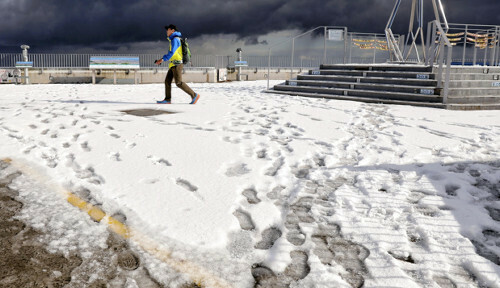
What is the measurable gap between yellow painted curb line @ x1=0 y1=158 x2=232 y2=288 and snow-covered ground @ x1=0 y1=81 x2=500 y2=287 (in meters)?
0.01

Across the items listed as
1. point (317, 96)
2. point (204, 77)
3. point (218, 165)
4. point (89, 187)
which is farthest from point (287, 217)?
point (204, 77)

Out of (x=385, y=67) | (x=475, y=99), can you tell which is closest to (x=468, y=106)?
(x=475, y=99)

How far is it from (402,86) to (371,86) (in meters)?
1.05

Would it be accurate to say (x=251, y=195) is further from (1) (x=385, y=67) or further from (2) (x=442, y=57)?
(1) (x=385, y=67)

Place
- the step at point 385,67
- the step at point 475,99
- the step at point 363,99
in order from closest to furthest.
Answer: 1. the step at point 363,99
2. the step at point 475,99
3. the step at point 385,67

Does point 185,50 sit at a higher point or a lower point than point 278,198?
higher

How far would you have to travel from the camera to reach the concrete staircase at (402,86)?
34.8ft

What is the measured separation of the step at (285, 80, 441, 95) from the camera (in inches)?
424

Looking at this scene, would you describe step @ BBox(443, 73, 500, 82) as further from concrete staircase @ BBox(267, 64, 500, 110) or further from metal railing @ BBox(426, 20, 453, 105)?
metal railing @ BBox(426, 20, 453, 105)

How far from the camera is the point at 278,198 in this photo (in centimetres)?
329

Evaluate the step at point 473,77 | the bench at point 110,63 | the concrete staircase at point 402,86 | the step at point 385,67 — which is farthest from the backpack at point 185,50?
the bench at point 110,63

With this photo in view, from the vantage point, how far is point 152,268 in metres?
2.16

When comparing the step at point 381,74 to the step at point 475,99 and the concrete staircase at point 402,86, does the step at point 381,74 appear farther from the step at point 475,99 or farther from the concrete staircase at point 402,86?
the step at point 475,99

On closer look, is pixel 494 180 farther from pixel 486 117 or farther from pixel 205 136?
pixel 486 117
